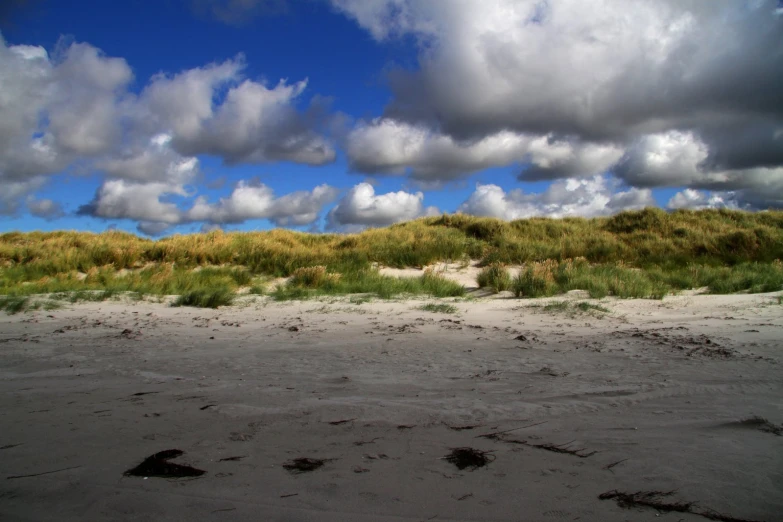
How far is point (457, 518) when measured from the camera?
187cm

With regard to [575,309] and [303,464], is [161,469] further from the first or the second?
[575,309]

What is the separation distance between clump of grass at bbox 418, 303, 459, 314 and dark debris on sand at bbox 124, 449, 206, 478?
5507 millimetres

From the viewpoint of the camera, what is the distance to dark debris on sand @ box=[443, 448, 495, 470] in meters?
2.32

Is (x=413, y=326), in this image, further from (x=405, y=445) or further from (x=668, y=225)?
(x=668, y=225)

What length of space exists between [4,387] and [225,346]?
193 centimetres

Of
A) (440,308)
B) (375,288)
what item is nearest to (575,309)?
(440,308)

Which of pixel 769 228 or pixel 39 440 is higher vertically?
pixel 769 228

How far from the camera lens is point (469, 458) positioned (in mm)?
2400

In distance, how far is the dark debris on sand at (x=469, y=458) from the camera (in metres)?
2.32

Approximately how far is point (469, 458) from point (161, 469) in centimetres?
143

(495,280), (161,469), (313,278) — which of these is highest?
(313,278)

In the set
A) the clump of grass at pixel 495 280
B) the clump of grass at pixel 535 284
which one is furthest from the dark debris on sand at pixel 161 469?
the clump of grass at pixel 495 280

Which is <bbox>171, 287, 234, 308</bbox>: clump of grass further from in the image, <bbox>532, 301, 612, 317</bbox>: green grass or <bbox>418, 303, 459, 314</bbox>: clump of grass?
<bbox>532, 301, 612, 317</bbox>: green grass

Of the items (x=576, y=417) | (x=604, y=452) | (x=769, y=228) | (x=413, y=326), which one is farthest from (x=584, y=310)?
(x=769, y=228)
